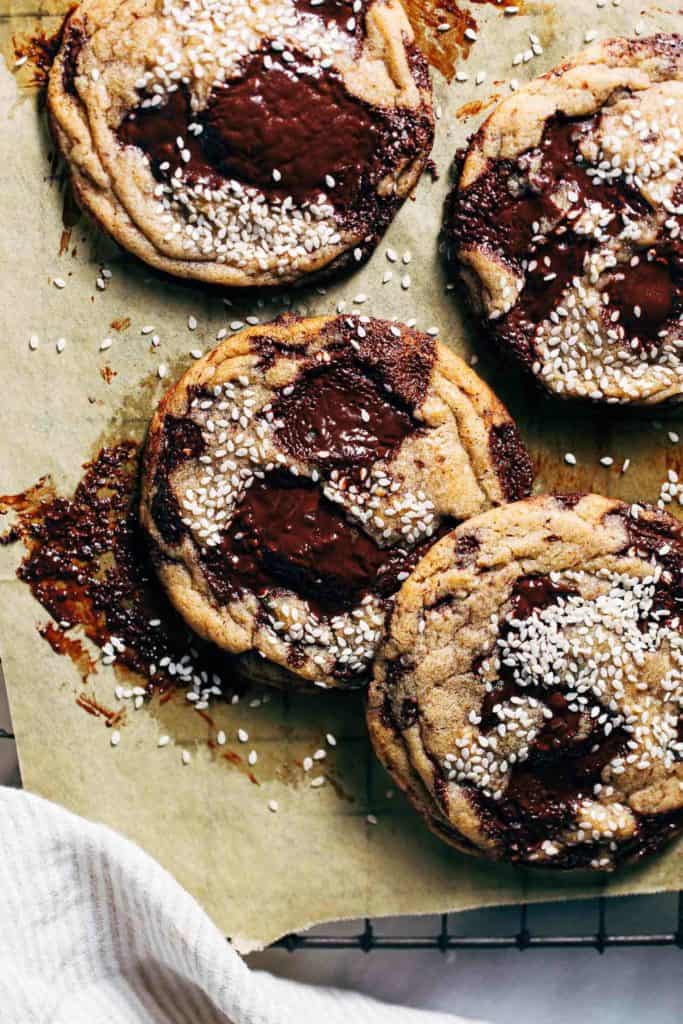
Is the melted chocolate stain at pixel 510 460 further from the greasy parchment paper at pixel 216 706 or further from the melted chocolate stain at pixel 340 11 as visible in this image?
the melted chocolate stain at pixel 340 11

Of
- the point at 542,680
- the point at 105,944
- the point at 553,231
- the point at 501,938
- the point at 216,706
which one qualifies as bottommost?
the point at 501,938

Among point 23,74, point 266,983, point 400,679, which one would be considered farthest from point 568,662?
point 23,74

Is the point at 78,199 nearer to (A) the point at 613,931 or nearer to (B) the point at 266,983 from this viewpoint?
(B) the point at 266,983

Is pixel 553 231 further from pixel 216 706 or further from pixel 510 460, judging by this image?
pixel 216 706

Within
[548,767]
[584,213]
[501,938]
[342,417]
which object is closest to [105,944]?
[501,938]

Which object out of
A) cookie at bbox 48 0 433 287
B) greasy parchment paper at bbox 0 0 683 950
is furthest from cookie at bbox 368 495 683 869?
cookie at bbox 48 0 433 287
